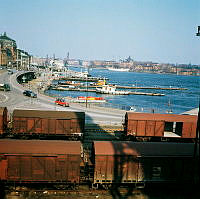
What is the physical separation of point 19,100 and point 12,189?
3726cm

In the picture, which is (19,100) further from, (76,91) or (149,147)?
(76,91)

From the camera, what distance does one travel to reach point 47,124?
1020 inches

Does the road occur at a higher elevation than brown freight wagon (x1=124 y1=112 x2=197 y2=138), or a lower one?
lower

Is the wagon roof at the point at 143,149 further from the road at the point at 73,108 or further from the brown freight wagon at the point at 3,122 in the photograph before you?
the road at the point at 73,108

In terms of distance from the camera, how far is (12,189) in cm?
1617

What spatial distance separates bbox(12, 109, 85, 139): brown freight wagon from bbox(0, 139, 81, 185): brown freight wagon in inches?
377

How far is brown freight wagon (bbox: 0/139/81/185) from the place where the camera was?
610 inches

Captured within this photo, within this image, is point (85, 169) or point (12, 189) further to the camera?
point (85, 169)

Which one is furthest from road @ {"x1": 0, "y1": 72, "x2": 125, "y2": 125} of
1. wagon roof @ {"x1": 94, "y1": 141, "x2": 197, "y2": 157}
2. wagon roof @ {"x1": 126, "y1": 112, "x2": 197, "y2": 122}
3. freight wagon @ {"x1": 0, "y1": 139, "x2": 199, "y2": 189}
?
freight wagon @ {"x1": 0, "y1": 139, "x2": 199, "y2": 189}

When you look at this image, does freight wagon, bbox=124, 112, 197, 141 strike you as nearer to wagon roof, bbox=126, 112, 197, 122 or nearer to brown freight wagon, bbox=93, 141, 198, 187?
wagon roof, bbox=126, 112, 197, 122

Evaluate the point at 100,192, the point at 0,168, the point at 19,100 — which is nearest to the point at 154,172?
the point at 100,192

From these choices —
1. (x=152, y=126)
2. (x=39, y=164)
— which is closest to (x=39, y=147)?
(x=39, y=164)

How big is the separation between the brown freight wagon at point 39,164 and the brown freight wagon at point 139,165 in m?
1.60

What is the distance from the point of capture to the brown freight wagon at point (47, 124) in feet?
84.2
